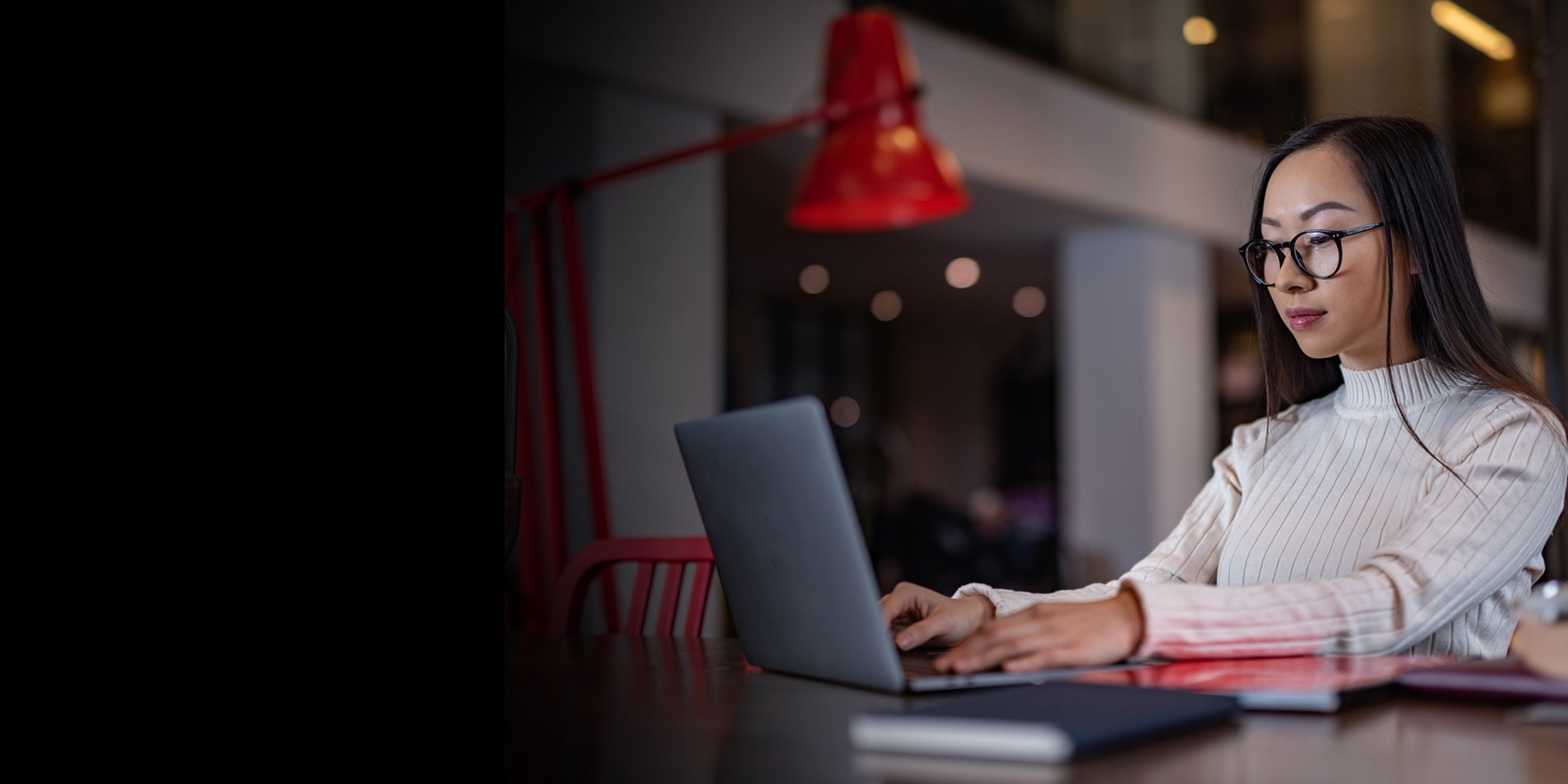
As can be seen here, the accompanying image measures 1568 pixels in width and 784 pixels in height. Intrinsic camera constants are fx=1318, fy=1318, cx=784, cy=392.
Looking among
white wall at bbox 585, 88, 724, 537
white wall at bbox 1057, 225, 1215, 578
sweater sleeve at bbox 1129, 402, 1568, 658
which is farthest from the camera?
white wall at bbox 1057, 225, 1215, 578

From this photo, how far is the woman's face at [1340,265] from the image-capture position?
3.96 feet

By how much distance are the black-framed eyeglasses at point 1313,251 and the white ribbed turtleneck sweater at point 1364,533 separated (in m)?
0.14

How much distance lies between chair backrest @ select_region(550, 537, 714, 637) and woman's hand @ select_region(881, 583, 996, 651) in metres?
0.44

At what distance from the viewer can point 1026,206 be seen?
230 inches

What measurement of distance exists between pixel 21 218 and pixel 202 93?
0.32ft

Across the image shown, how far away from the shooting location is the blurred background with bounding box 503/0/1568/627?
3.88 meters

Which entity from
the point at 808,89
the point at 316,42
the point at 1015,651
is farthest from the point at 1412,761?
the point at 808,89

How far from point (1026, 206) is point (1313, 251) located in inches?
185

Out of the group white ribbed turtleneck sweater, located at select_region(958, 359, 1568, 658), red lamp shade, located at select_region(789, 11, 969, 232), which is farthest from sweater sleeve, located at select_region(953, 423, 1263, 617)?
red lamp shade, located at select_region(789, 11, 969, 232)

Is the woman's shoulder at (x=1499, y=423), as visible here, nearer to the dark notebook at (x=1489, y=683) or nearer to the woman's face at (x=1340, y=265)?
the woman's face at (x=1340, y=265)

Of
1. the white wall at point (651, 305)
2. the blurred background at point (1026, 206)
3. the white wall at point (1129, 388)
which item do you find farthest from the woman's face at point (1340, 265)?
the white wall at point (1129, 388)

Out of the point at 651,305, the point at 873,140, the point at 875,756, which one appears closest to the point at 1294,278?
the point at 875,756

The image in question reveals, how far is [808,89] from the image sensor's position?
4.54 metres

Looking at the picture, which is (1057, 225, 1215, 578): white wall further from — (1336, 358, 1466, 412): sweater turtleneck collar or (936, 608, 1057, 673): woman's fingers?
(936, 608, 1057, 673): woman's fingers
